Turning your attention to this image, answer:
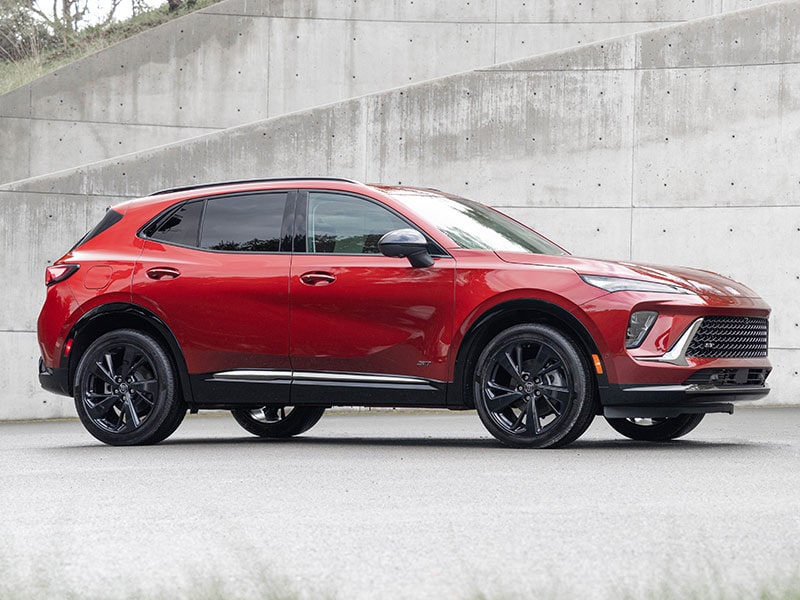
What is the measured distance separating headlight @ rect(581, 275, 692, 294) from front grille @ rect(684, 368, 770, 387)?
21.0 inches

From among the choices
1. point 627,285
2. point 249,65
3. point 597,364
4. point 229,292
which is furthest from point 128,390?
point 249,65

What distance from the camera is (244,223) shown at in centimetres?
964

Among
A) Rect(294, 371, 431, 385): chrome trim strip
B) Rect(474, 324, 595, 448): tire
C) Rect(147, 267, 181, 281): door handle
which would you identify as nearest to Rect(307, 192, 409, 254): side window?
Rect(294, 371, 431, 385): chrome trim strip

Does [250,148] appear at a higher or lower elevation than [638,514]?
higher

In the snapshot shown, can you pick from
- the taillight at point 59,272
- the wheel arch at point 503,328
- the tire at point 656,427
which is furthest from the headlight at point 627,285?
the taillight at point 59,272

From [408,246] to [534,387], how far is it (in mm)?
1201

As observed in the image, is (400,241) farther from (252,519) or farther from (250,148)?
(250,148)

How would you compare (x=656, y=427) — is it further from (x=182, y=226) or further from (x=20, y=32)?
(x=20, y=32)

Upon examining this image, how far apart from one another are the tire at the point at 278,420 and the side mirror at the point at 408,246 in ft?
7.06

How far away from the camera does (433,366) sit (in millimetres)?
8867

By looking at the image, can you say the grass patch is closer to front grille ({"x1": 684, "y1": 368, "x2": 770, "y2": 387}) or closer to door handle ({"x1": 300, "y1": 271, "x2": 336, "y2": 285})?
door handle ({"x1": 300, "y1": 271, "x2": 336, "y2": 285})

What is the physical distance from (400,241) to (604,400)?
162 centimetres

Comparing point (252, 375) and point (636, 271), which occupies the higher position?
point (636, 271)

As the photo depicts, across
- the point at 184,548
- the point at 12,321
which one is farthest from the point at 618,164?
the point at 184,548
